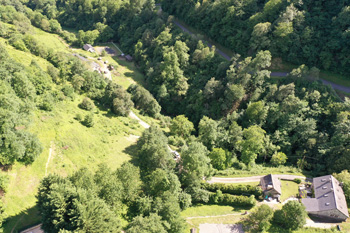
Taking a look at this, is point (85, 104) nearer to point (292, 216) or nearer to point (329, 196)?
point (292, 216)

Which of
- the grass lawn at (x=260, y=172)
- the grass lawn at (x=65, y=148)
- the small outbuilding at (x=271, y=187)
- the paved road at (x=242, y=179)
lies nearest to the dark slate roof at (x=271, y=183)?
the small outbuilding at (x=271, y=187)

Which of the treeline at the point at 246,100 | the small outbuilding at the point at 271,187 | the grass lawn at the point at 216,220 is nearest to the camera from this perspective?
the grass lawn at the point at 216,220

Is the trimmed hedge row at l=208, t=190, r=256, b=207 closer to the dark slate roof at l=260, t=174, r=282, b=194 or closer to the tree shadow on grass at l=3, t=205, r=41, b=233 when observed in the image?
the dark slate roof at l=260, t=174, r=282, b=194

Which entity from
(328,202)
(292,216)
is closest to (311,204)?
(328,202)

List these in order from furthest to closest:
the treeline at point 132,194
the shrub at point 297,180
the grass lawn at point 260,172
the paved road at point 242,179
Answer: the grass lawn at point 260,172, the paved road at point 242,179, the shrub at point 297,180, the treeline at point 132,194

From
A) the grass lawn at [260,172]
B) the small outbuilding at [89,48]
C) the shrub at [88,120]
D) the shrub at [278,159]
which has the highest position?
the shrub at [278,159]

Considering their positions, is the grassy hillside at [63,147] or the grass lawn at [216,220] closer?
the grassy hillside at [63,147]

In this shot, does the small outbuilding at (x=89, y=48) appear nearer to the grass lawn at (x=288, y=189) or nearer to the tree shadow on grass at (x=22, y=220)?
the tree shadow on grass at (x=22, y=220)
